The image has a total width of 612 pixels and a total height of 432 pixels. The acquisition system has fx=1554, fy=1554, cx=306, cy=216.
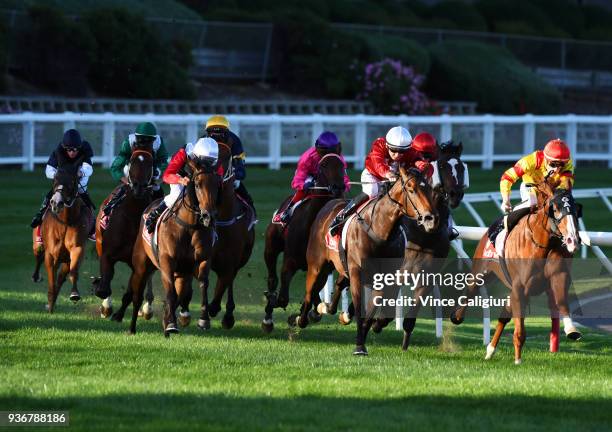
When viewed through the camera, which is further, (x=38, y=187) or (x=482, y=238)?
(x=38, y=187)

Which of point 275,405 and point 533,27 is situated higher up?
point 533,27

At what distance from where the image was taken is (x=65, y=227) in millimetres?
15391

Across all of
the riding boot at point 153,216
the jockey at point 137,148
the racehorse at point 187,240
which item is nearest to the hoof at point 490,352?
the racehorse at point 187,240

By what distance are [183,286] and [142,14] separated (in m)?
18.7

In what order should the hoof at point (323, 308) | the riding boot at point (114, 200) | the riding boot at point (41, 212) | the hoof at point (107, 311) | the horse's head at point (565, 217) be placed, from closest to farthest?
the horse's head at point (565, 217)
the hoof at point (323, 308)
the riding boot at point (114, 200)
the hoof at point (107, 311)
the riding boot at point (41, 212)

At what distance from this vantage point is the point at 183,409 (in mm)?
9258

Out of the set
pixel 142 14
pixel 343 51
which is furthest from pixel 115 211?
pixel 343 51

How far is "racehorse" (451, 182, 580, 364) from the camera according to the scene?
11.8 m

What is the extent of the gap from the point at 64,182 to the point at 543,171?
4.98 metres

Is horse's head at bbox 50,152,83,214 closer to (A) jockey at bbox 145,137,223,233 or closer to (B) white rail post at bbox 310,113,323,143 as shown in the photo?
(A) jockey at bbox 145,137,223,233

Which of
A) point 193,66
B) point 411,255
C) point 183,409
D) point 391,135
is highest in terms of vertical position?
point 193,66

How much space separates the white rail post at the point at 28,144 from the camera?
24.4 meters

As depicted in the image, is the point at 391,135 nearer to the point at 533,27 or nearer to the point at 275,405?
the point at 275,405

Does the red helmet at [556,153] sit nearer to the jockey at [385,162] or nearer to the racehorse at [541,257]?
the racehorse at [541,257]
